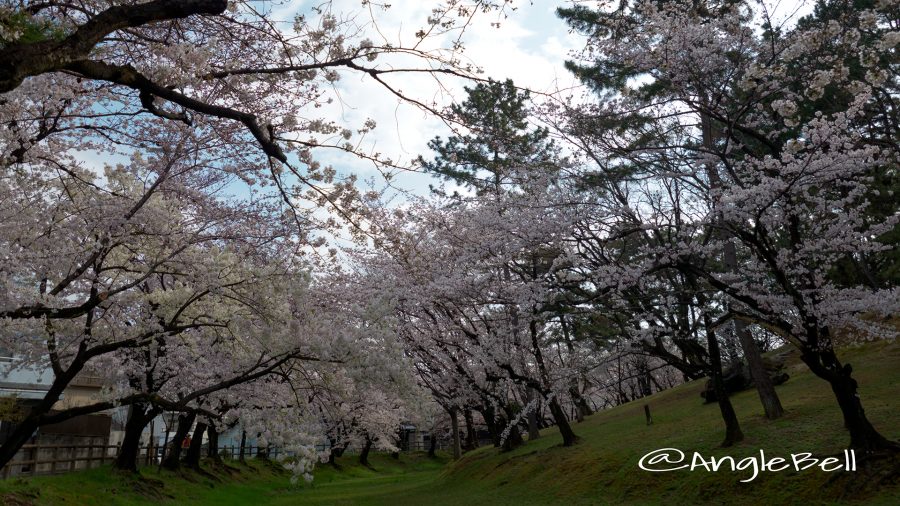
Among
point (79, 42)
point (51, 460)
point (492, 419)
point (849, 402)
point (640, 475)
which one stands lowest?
point (640, 475)

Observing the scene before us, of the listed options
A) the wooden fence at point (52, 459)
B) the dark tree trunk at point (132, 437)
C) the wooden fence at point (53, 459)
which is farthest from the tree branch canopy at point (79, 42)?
the dark tree trunk at point (132, 437)

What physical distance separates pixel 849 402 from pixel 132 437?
61.8 feet

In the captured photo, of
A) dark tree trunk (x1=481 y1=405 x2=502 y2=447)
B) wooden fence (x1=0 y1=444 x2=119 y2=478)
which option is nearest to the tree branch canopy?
wooden fence (x1=0 y1=444 x2=119 y2=478)

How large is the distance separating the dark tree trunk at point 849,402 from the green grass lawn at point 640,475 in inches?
14.3

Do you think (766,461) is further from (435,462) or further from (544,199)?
(435,462)

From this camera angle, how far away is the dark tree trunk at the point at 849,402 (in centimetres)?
874

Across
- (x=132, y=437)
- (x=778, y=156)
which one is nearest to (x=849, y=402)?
(x=778, y=156)

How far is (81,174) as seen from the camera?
29.5ft

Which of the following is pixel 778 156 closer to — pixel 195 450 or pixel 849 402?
pixel 849 402

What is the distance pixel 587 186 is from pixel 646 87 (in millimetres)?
3222

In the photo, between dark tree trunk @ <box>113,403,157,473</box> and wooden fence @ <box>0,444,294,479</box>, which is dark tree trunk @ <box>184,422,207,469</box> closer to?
wooden fence @ <box>0,444,294,479</box>

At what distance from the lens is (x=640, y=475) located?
1219cm

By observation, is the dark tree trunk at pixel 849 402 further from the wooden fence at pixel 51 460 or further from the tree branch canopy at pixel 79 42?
the wooden fence at pixel 51 460

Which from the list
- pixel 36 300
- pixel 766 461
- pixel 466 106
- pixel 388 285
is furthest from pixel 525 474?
pixel 36 300
